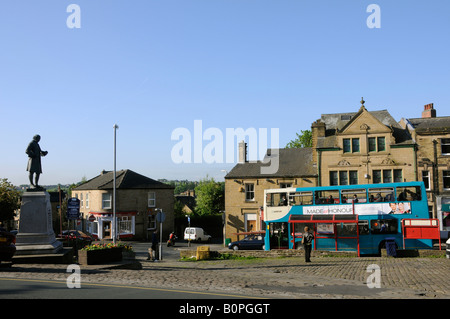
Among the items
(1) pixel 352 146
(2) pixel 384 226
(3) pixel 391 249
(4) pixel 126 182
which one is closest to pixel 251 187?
(1) pixel 352 146

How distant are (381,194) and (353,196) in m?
1.63

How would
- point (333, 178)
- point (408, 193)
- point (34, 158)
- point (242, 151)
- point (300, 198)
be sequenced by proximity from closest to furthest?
point (34, 158) → point (408, 193) → point (300, 198) → point (333, 178) → point (242, 151)

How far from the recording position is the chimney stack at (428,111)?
41219mm

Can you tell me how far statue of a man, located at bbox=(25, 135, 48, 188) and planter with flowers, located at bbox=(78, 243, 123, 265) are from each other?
3.95 meters

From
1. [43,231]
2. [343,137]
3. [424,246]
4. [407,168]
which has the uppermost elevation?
[343,137]

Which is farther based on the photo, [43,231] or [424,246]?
[424,246]

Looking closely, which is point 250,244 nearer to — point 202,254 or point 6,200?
point 202,254

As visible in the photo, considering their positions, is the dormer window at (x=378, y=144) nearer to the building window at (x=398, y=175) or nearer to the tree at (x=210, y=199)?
the building window at (x=398, y=175)

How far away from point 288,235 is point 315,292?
50.6 feet

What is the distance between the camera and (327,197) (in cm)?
2538

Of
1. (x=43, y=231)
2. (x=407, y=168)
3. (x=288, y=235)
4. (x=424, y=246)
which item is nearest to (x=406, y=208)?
(x=424, y=246)

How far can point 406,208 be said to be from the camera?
23.5m

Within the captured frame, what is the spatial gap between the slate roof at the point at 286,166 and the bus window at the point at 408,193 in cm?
1605
